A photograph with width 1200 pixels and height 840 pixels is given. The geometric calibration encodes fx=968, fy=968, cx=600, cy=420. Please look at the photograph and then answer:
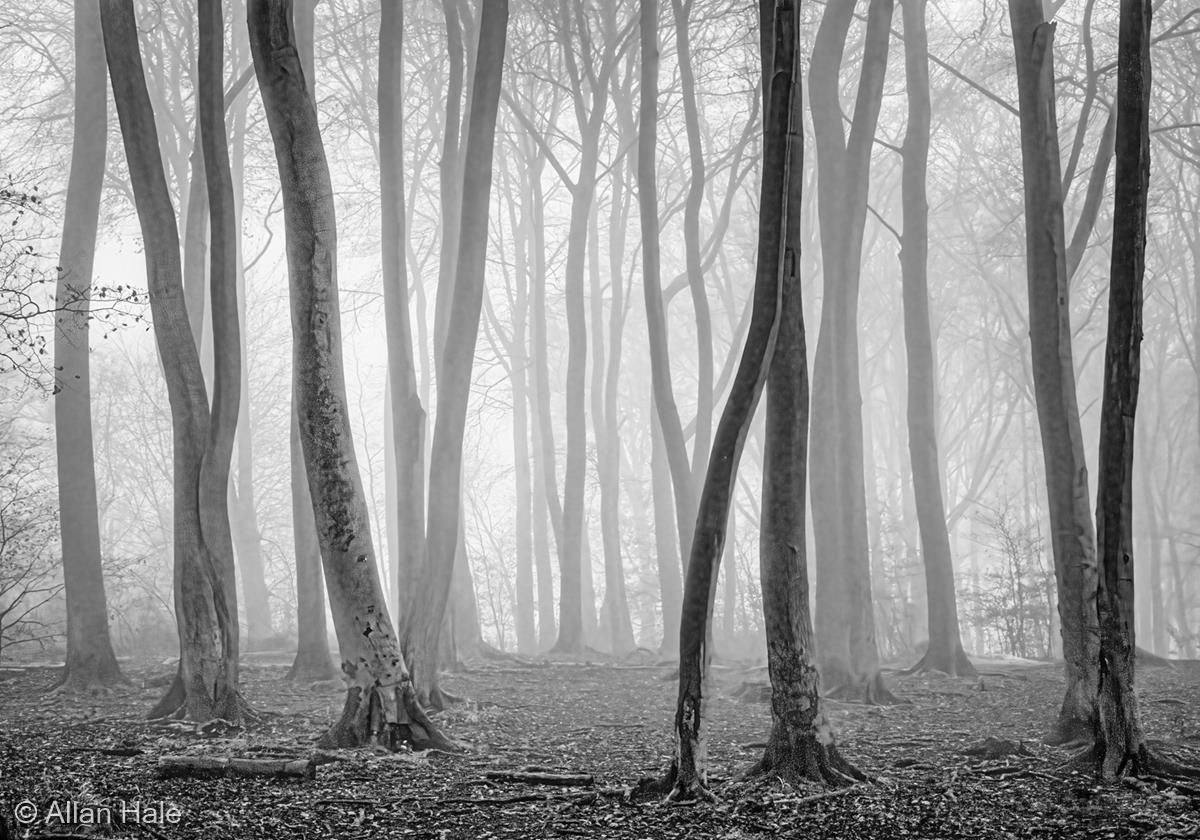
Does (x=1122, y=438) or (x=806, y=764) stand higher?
(x=1122, y=438)

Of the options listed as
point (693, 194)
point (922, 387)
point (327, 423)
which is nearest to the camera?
point (327, 423)

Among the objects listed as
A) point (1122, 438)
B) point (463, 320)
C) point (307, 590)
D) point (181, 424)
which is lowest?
point (307, 590)

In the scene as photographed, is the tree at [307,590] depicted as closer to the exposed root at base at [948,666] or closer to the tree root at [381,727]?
the tree root at [381,727]

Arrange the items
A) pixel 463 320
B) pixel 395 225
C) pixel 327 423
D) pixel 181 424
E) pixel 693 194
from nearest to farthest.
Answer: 1. pixel 327 423
2. pixel 181 424
3. pixel 463 320
4. pixel 395 225
5. pixel 693 194

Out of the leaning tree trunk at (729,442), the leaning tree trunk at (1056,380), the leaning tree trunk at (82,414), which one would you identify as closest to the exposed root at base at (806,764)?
the leaning tree trunk at (729,442)

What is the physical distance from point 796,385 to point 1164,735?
14.7 feet

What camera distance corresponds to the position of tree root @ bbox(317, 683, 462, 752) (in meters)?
6.54

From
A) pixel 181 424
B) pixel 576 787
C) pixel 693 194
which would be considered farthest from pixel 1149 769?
pixel 693 194

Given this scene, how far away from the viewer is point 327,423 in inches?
270

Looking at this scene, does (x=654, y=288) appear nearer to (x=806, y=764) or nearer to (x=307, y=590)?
(x=307, y=590)

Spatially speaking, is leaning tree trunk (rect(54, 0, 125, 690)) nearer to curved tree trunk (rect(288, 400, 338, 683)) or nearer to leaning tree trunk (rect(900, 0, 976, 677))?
curved tree trunk (rect(288, 400, 338, 683))

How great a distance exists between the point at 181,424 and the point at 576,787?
15.6 ft

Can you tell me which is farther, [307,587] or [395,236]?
[307,587]

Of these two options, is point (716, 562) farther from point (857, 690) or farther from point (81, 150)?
point (81, 150)
